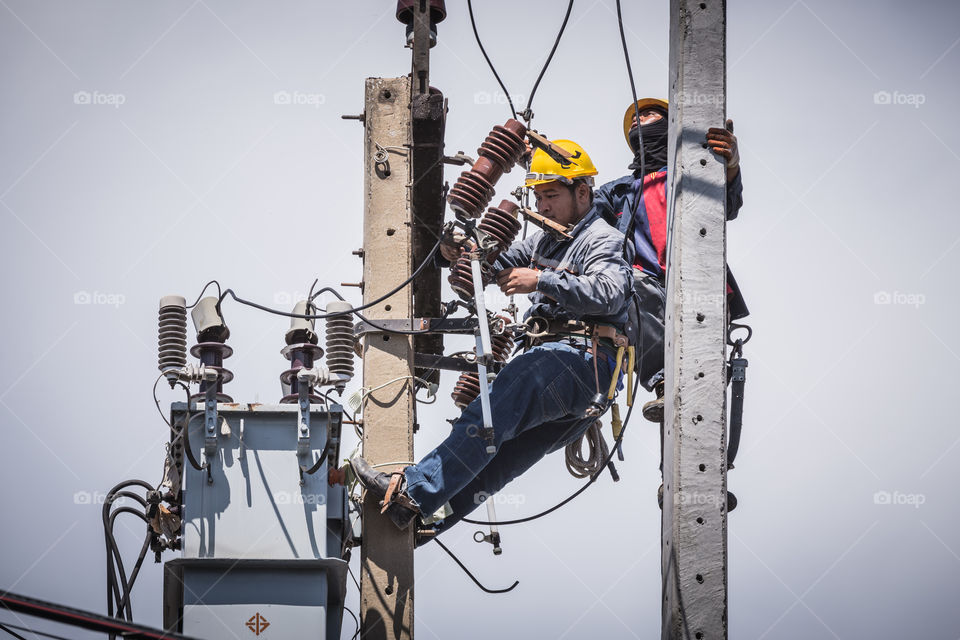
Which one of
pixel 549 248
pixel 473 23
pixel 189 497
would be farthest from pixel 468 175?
pixel 189 497

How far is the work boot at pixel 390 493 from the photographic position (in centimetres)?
823

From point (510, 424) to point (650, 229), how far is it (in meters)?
1.70

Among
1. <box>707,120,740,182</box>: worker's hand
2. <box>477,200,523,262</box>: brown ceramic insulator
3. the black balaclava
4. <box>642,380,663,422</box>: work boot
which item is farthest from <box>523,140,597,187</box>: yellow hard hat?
<box>707,120,740,182</box>: worker's hand

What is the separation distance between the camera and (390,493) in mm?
8234

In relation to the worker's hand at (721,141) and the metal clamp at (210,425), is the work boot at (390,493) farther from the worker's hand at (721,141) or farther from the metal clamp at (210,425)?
the worker's hand at (721,141)

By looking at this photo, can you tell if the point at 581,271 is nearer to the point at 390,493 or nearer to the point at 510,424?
the point at 510,424

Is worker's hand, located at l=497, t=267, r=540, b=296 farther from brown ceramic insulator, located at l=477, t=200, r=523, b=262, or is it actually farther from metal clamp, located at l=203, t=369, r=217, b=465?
metal clamp, located at l=203, t=369, r=217, b=465

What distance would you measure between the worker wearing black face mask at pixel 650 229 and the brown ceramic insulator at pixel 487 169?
2.51 feet

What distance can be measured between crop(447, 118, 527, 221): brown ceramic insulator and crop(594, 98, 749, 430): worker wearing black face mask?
76 cm

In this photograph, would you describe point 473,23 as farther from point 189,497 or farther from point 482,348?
point 189,497

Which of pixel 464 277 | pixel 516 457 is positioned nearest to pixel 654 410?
pixel 516 457

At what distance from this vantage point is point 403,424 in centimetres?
845

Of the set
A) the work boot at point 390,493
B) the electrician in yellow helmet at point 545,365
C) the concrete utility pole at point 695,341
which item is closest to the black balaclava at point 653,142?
the electrician in yellow helmet at point 545,365

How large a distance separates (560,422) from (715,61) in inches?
105
